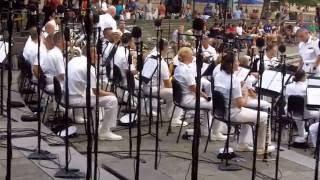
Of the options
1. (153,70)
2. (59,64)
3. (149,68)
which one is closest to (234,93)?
(153,70)

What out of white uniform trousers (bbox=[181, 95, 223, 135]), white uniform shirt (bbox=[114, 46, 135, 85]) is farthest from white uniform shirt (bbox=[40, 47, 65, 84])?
white uniform trousers (bbox=[181, 95, 223, 135])

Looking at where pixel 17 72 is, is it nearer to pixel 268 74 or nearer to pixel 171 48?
pixel 171 48

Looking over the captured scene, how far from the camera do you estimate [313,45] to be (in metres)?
13.1

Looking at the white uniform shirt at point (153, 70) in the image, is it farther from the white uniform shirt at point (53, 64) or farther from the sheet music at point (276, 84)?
the sheet music at point (276, 84)

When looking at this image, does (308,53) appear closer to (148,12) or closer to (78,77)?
(78,77)

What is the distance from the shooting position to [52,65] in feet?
31.8

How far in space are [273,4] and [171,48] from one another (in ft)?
110

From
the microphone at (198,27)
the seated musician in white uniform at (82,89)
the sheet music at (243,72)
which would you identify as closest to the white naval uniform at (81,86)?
the seated musician in white uniform at (82,89)

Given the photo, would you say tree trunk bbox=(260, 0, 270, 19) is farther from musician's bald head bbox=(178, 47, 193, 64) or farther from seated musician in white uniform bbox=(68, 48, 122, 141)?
seated musician in white uniform bbox=(68, 48, 122, 141)

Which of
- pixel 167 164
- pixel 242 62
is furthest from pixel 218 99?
pixel 242 62

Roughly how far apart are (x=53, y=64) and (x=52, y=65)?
0.23ft

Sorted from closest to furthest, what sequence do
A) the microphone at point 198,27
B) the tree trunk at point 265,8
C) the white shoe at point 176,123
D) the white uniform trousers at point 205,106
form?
the microphone at point 198,27
the white uniform trousers at point 205,106
the white shoe at point 176,123
the tree trunk at point 265,8

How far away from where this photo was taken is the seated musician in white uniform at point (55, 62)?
9430 millimetres

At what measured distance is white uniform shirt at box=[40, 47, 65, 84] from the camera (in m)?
9.43
